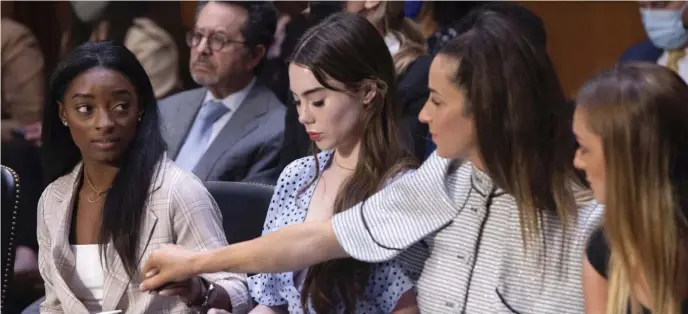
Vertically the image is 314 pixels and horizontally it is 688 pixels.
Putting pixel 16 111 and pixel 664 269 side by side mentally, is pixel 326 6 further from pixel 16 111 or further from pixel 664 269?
pixel 664 269

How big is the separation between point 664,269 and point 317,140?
0.53m

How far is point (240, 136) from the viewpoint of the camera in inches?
85.7

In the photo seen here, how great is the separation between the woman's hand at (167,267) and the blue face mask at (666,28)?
4.45 feet

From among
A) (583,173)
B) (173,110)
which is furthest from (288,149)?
(583,173)

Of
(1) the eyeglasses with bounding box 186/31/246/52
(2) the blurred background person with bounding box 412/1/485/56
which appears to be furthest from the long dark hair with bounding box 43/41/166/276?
(2) the blurred background person with bounding box 412/1/485/56

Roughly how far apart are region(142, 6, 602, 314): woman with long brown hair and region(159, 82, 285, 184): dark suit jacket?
25.4 inches

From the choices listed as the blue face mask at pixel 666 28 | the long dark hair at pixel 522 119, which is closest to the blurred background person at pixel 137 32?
the blue face mask at pixel 666 28

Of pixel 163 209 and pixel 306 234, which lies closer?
pixel 306 234

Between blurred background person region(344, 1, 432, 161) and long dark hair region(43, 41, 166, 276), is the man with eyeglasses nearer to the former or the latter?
blurred background person region(344, 1, 432, 161)

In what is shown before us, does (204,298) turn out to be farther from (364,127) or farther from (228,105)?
(228,105)

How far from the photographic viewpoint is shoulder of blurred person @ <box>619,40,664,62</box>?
7.77 ft

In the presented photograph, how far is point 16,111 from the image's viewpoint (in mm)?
2357

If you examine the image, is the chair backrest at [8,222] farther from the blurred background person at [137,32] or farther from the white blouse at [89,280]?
the blurred background person at [137,32]

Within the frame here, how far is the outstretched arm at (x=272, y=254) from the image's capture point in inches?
55.4
